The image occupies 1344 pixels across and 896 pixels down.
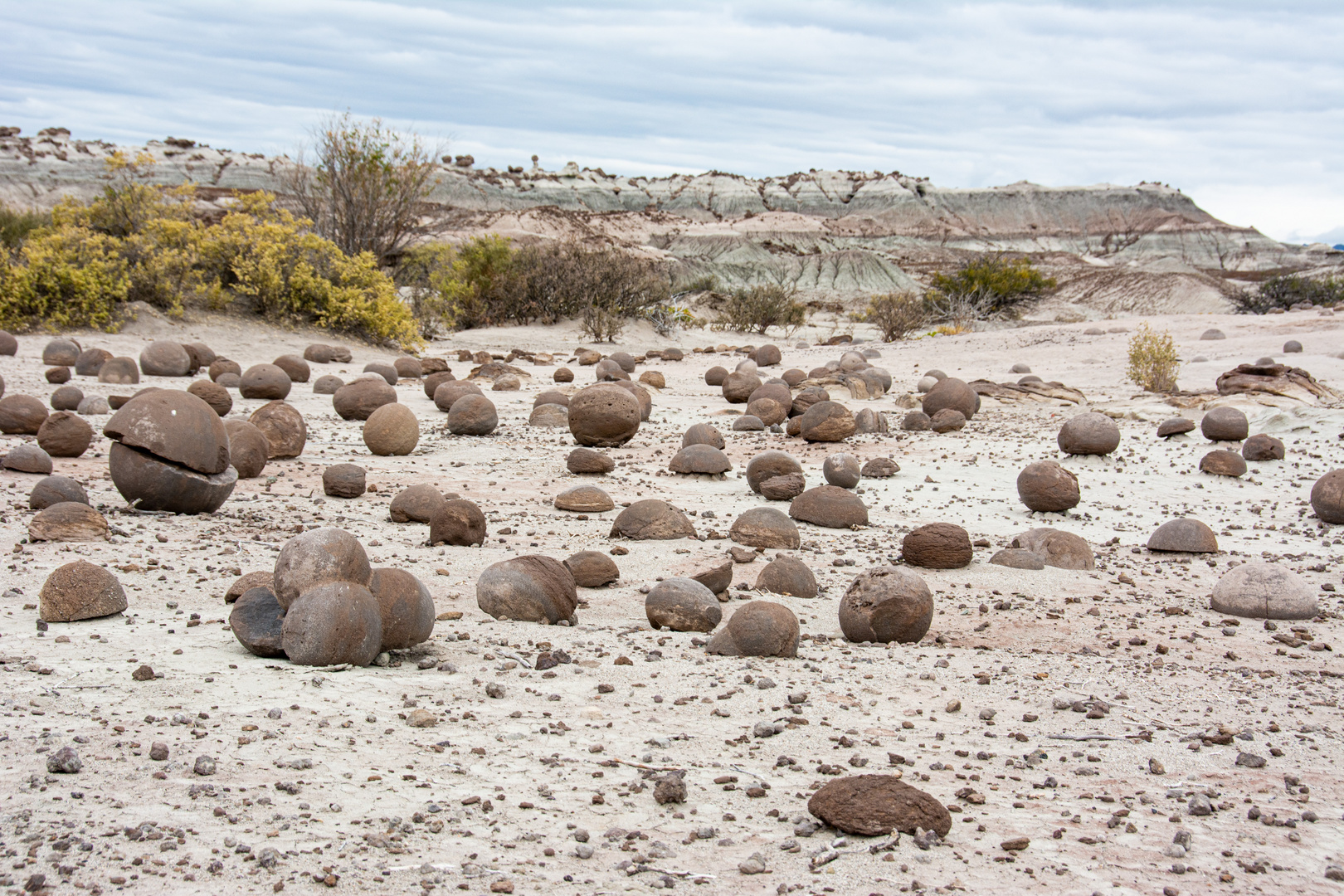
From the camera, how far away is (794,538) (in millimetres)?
6281

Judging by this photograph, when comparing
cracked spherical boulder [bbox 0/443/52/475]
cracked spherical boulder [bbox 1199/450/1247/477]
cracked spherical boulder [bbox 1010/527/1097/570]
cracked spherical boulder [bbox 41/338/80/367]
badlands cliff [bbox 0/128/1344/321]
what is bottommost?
cracked spherical boulder [bbox 41/338/80/367]

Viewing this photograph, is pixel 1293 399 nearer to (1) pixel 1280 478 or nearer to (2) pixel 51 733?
(1) pixel 1280 478

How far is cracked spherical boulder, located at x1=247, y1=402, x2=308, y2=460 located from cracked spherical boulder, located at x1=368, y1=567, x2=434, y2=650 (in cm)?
480

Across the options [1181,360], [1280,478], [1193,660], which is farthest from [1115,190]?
[1193,660]

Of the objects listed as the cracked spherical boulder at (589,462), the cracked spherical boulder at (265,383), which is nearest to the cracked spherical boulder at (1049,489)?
the cracked spherical boulder at (589,462)

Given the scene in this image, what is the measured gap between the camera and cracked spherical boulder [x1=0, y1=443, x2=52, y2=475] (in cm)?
674

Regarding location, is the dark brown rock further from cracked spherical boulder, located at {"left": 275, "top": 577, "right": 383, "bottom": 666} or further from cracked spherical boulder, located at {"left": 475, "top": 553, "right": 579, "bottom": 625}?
cracked spherical boulder, located at {"left": 275, "top": 577, "right": 383, "bottom": 666}

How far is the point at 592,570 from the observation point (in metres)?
5.28

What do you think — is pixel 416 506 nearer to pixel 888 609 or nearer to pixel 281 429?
pixel 281 429

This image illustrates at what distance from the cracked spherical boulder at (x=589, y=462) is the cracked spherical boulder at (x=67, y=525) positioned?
3863mm

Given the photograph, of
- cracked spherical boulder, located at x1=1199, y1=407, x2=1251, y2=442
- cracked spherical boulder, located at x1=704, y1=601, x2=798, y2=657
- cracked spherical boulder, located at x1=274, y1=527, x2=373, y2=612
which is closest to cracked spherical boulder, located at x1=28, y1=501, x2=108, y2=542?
cracked spherical boulder, located at x1=274, y1=527, x2=373, y2=612

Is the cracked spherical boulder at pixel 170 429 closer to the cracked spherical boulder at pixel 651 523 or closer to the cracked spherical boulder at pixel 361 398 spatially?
the cracked spherical boulder at pixel 651 523

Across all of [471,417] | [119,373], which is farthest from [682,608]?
[119,373]

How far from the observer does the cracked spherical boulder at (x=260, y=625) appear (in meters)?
3.68
